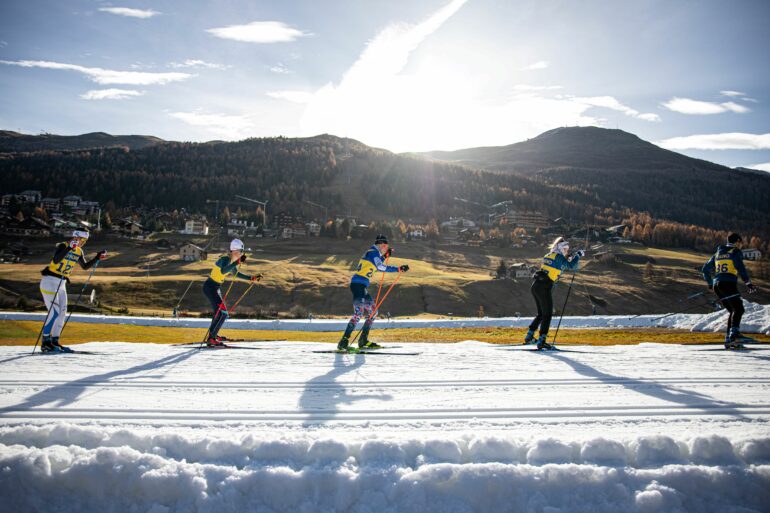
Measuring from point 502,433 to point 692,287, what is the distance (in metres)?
111

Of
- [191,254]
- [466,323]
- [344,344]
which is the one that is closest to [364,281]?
[344,344]

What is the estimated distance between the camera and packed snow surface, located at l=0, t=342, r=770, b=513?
13.5 feet

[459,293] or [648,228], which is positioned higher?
[648,228]

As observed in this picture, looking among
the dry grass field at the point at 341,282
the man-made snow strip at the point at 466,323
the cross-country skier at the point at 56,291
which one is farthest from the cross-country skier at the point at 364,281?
the dry grass field at the point at 341,282

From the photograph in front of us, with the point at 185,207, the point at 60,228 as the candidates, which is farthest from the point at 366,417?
the point at 185,207

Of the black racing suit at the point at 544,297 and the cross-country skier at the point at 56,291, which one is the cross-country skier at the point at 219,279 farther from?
the black racing suit at the point at 544,297

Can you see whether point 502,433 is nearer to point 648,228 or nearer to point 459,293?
point 459,293

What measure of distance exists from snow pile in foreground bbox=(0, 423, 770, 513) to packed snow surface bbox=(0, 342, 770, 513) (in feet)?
0.04

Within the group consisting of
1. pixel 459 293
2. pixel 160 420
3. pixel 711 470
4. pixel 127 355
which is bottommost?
pixel 459 293

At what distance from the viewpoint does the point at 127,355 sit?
10.4 m

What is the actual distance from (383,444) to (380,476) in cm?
43

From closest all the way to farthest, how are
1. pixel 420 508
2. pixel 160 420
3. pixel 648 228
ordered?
pixel 420 508 → pixel 160 420 → pixel 648 228

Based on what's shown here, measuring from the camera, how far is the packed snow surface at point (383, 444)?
162 inches

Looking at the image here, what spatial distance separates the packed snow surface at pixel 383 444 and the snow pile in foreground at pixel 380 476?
0.04ft
